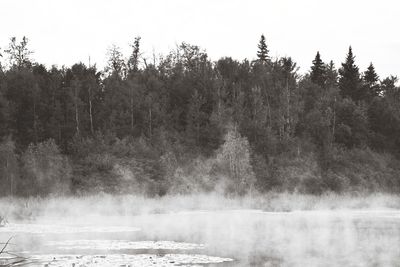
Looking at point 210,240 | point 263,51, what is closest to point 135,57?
point 263,51

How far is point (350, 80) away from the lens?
7606 cm

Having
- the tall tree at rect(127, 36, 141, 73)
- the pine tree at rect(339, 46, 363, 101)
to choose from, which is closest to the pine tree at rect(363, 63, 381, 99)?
the pine tree at rect(339, 46, 363, 101)

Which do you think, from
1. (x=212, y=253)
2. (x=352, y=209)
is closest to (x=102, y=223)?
(x=212, y=253)

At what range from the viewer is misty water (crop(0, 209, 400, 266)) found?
17.5 m

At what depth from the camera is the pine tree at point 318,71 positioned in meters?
81.9

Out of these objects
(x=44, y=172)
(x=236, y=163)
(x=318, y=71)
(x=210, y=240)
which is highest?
(x=318, y=71)

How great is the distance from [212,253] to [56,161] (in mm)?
32712

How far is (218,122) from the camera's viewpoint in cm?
5897

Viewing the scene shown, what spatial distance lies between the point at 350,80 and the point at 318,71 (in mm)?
7945

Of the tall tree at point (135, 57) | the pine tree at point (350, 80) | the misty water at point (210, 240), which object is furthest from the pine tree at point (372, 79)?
the misty water at point (210, 240)

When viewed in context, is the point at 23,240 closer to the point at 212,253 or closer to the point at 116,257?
the point at 116,257

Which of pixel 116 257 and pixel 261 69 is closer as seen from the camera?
pixel 116 257

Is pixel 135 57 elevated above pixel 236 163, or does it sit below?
above

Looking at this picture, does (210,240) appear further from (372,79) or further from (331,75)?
(372,79)
